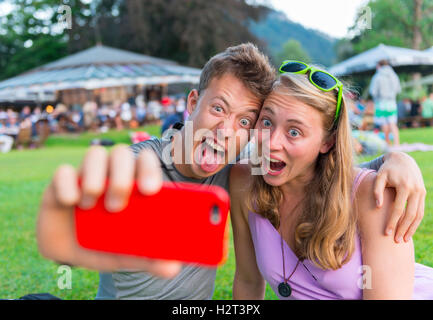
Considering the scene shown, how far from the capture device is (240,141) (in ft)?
6.94

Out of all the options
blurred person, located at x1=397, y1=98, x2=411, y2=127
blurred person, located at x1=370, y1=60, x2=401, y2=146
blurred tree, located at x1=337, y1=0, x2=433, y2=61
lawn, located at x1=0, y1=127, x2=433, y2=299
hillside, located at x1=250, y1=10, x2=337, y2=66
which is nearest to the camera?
lawn, located at x1=0, y1=127, x2=433, y2=299

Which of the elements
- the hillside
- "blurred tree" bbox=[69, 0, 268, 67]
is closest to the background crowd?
"blurred tree" bbox=[69, 0, 268, 67]

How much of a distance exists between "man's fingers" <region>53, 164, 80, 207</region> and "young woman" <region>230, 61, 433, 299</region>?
1220 millimetres

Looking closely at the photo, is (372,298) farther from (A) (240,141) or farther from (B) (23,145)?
(B) (23,145)

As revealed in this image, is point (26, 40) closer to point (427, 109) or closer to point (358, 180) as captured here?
point (427, 109)

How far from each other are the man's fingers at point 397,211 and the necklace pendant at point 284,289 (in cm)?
58

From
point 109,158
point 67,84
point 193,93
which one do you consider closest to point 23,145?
point 67,84

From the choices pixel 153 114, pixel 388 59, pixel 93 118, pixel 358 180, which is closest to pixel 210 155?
pixel 358 180

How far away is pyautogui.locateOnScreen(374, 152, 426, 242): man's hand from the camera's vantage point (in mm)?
1712

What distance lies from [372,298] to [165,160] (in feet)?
4.13

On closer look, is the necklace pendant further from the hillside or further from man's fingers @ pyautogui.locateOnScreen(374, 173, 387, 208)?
the hillside

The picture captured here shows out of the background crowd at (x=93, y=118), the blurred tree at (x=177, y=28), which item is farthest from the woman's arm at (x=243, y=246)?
the blurred tree at (x=177, y=28)

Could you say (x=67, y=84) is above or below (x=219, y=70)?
above

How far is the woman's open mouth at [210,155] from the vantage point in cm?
205
